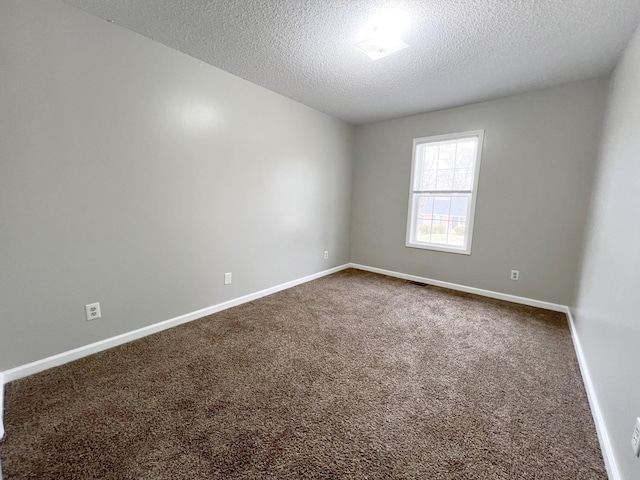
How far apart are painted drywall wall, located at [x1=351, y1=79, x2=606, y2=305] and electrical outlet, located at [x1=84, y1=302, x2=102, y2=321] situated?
11.8 ft

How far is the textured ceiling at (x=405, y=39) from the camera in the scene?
1.64 meters

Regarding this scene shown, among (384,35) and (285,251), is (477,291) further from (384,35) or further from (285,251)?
(384,35)

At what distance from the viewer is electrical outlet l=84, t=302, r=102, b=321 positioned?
191cm

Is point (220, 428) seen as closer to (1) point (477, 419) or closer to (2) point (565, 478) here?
(1) point (477, 419)

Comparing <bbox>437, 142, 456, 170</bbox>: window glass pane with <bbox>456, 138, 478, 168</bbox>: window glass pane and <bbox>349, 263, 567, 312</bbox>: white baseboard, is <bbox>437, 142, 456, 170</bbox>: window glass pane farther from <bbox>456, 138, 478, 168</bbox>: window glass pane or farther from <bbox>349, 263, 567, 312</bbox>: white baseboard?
<bbox>349, 263, 567, 312</bbox>: white baseboard

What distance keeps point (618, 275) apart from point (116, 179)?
325 cm

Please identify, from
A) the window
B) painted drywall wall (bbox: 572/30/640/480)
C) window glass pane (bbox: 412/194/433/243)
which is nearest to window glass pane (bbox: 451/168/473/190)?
the window

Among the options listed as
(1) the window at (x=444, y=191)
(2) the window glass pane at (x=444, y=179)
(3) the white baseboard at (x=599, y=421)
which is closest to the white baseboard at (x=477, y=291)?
(1) the window at (x=444, y=191)

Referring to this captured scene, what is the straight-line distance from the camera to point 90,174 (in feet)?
6.03

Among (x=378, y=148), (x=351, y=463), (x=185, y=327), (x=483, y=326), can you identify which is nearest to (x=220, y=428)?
(x=351, y=463)

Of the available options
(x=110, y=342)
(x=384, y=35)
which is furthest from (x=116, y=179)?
(x=384, y=35)

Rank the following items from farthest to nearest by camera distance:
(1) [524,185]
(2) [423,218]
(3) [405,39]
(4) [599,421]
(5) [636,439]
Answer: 1. (2) [423,218]
2. (1) [524,185]
3. (3) [405,39]
4. (4) [599,421]
5. (5) [636,439]

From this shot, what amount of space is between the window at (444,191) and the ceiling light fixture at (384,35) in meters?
1.85

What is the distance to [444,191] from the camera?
355cm
